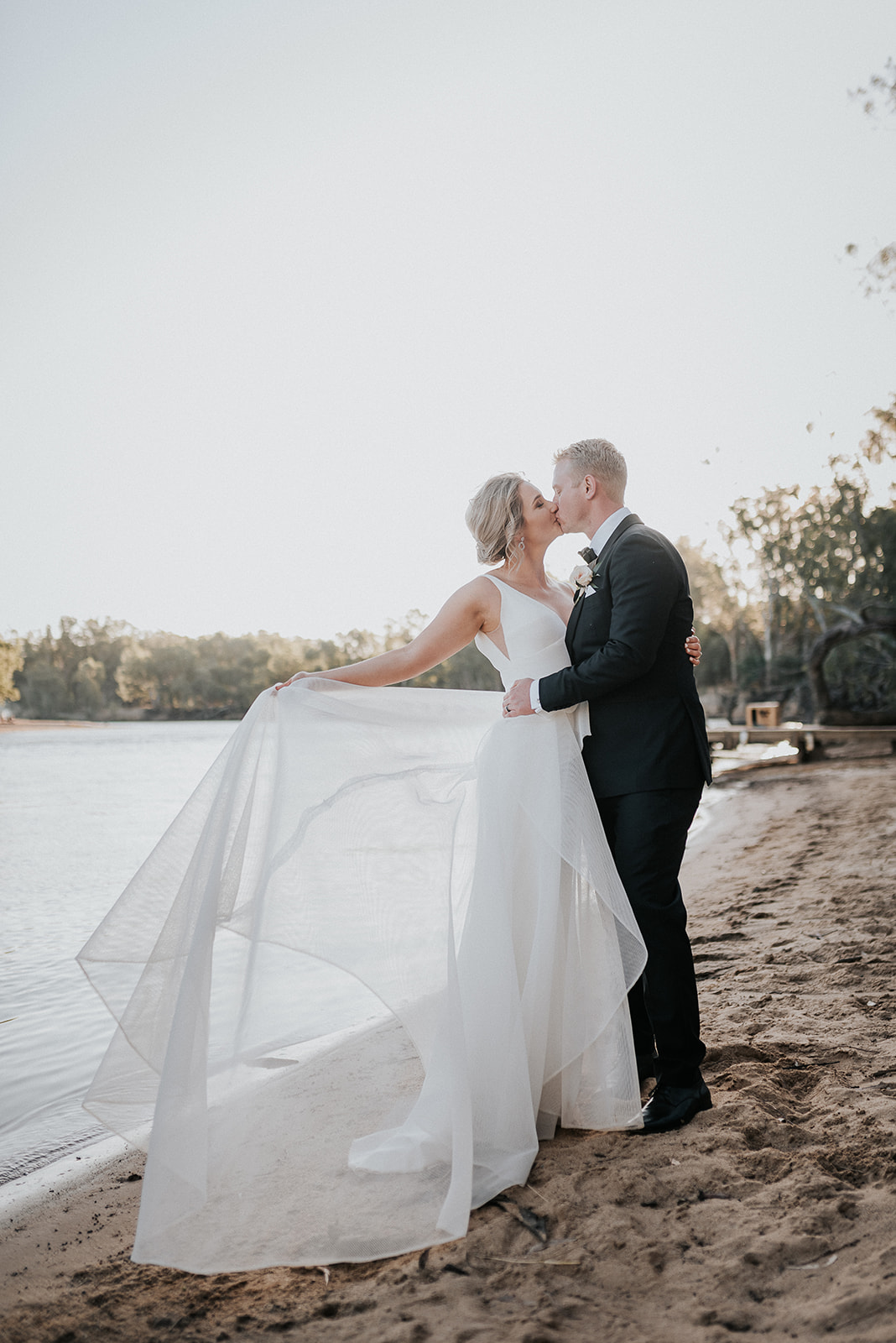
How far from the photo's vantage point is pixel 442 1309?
79.1 inches

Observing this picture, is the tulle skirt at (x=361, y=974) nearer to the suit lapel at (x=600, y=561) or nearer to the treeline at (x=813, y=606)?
the suit lapel at (x=600, y=561)

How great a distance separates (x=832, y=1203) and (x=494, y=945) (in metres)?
1.06

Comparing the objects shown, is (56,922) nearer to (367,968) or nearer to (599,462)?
(367,968)

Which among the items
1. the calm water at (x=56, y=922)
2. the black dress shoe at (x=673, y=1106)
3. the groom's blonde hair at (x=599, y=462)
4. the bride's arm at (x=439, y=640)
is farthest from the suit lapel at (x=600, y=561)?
the calm water at (x=56, y=922)

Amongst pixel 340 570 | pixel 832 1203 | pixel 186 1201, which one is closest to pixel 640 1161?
pixel 832 1203

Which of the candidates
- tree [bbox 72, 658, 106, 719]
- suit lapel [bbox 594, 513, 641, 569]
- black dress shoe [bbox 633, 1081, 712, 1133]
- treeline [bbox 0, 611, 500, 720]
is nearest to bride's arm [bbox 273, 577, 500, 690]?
suit lapel [bbox 594, 513, 641, 569]

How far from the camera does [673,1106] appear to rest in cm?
288

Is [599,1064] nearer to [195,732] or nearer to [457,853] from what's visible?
[457,853]

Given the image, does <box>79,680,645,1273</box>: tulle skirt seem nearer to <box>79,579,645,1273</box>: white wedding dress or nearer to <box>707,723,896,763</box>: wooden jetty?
<box>79,579,645,1273</box>: white wedding dress

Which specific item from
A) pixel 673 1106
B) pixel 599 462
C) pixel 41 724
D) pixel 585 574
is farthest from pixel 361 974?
pixel 41 724

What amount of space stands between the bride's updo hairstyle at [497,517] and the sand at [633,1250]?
1.91 m

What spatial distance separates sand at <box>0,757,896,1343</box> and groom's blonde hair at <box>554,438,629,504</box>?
2.05 metres

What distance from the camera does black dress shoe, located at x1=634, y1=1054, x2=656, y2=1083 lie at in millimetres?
3266

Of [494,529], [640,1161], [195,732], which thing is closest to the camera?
[640,1161]
